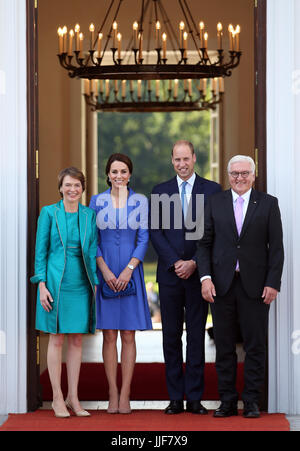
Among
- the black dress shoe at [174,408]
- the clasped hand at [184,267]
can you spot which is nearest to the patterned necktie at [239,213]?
the clasped hand at [184,267]

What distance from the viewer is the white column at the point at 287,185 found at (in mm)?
5129

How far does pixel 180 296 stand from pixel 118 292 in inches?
15.1

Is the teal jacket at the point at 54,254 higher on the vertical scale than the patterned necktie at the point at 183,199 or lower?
lower

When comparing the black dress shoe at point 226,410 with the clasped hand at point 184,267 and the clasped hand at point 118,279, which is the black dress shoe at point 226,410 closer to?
the clasped hand at point 184,267

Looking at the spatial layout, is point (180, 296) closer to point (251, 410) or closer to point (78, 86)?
point (251, 410)

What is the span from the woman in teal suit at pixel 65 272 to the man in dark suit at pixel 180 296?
438 mm

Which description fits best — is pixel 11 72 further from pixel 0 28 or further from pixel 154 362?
pixel 154 362

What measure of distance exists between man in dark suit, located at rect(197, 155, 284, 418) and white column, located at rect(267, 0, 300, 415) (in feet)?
0.80

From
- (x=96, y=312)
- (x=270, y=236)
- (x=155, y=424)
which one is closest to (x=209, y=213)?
(x=270, y=236)

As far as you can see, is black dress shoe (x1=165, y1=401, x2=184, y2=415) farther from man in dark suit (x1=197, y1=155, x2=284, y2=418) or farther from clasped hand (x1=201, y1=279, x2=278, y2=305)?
clasped hand (x1=201, y1=279, x2=278, y2=305)

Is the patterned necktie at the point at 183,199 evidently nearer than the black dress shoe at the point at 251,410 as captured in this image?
No

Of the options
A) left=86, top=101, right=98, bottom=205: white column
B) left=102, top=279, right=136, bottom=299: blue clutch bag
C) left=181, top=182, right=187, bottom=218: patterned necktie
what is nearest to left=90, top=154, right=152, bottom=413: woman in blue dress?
left=102, top=279, right=136, bottom=299: blue clutch bag

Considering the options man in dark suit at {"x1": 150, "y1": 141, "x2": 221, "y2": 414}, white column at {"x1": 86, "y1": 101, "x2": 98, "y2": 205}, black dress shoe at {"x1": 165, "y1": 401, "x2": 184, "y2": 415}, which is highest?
white column at {"x1": 86, "y1": 101, "x2": 98, "y2": 205}

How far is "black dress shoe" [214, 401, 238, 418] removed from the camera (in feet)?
16.2
